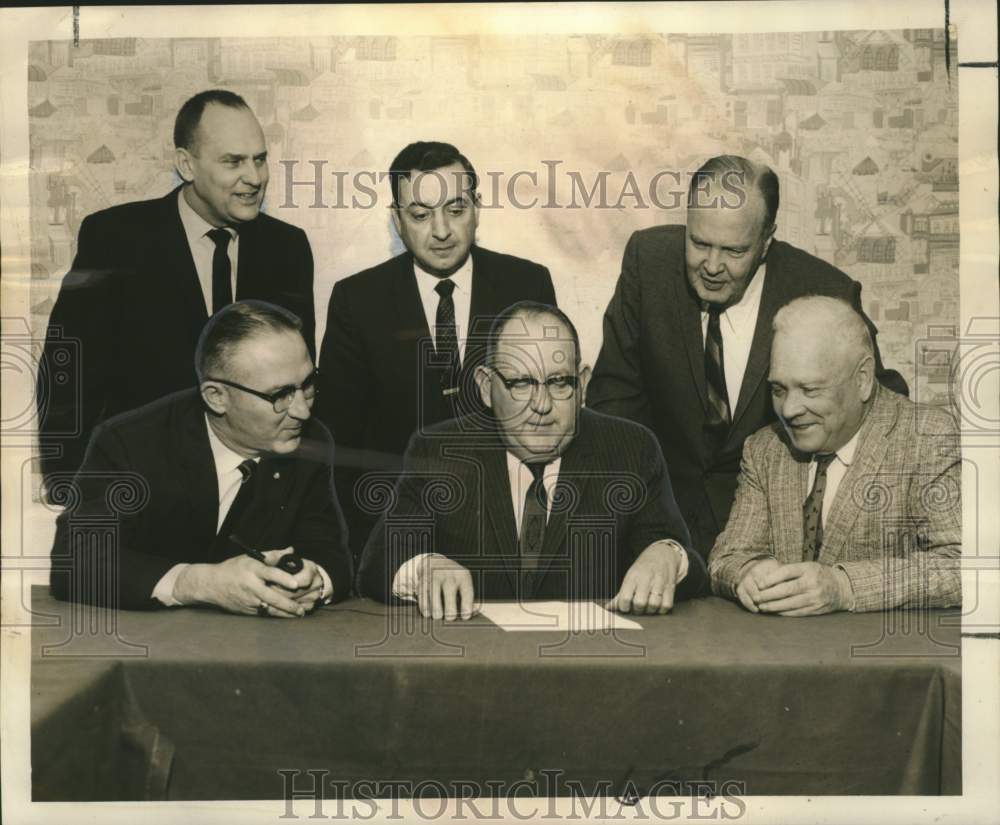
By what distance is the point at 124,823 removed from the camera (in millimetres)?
3752

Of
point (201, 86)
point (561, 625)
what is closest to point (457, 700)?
point (561, 625)

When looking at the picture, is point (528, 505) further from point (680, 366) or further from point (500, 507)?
point (680, 366)

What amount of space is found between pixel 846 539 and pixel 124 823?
230cm

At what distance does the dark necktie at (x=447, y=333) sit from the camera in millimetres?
3801

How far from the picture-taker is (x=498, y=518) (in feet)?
12.4

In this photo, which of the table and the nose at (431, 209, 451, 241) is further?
the nose at (431, 209, 451, 241)

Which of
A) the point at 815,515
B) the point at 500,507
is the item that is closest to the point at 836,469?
the point at 815,515

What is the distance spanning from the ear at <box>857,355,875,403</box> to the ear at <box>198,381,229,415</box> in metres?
1.90

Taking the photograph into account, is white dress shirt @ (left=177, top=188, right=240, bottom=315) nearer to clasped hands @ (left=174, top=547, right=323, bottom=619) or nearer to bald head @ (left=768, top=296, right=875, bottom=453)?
clasped hands @ (left=174, top=547, right=323, bottom=619)

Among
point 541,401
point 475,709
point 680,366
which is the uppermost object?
point 680,366

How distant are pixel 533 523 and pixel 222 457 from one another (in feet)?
3.11

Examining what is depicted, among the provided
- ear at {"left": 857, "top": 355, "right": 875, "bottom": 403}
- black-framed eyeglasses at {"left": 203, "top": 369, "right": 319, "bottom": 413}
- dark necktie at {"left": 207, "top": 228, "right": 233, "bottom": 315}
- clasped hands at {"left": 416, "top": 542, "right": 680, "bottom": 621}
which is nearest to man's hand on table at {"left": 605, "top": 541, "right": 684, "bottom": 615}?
clasped hands at {"left": 416, "top": 542, "right": 680, "bottom": 621}

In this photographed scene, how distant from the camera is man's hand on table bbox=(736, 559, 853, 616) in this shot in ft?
12.4

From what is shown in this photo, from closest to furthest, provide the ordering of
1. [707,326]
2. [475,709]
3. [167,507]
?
1. [475,709]
2. [167,507]
3. [707,326]
